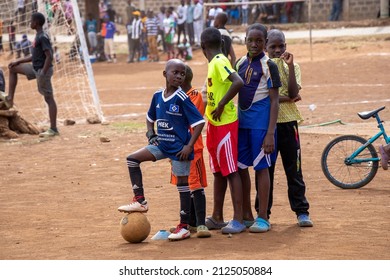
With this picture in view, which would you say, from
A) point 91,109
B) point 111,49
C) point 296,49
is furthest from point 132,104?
point 111,49

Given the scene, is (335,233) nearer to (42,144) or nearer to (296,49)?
(42,144)

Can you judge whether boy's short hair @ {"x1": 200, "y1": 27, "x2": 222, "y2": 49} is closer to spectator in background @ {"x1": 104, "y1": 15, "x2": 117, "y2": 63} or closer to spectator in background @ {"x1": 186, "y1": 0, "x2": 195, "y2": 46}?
spectator in background @ {"x1": 186, "y1": 0, "x2": 195, "y2": 46}

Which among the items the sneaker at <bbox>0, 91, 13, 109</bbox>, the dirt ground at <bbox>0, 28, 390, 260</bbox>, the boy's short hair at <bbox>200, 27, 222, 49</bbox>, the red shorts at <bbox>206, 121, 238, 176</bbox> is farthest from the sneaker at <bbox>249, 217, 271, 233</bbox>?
the sneaker at <bbox>0, 91, 13, 109</bbox>

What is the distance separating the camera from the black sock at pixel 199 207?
797 centimetres

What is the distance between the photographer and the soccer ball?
25.8ft

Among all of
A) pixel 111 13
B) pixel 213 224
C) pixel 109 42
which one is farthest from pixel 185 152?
pixel 111 13

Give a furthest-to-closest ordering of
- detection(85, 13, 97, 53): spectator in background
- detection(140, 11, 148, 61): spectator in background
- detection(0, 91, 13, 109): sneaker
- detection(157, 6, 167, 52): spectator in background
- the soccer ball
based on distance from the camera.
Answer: detection(85, 13, 97, 53): spectator in background < detection(157, 6, 167, 52): spectator in background < detection(140, 11, 148, 61): spectator in background < detection(0, 91, 13, 109): sneaker < the soccer ball

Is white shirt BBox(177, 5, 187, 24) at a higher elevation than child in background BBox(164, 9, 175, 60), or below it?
higher

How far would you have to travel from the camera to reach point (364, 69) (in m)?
24.7

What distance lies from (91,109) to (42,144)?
4610 millimetres

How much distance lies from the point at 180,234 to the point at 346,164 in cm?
322

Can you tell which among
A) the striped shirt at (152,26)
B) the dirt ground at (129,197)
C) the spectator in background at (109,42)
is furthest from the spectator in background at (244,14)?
the dirt ground at (129,197)

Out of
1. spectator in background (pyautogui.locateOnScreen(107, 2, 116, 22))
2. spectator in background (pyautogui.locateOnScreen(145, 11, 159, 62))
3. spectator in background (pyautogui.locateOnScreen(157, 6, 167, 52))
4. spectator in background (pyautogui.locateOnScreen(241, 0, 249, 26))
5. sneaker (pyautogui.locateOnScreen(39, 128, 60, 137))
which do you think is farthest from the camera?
spectator in background (pyautogui.locateOnScreen(107, 2, 116, 22))

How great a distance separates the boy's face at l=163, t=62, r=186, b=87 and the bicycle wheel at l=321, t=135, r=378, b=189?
332cm
